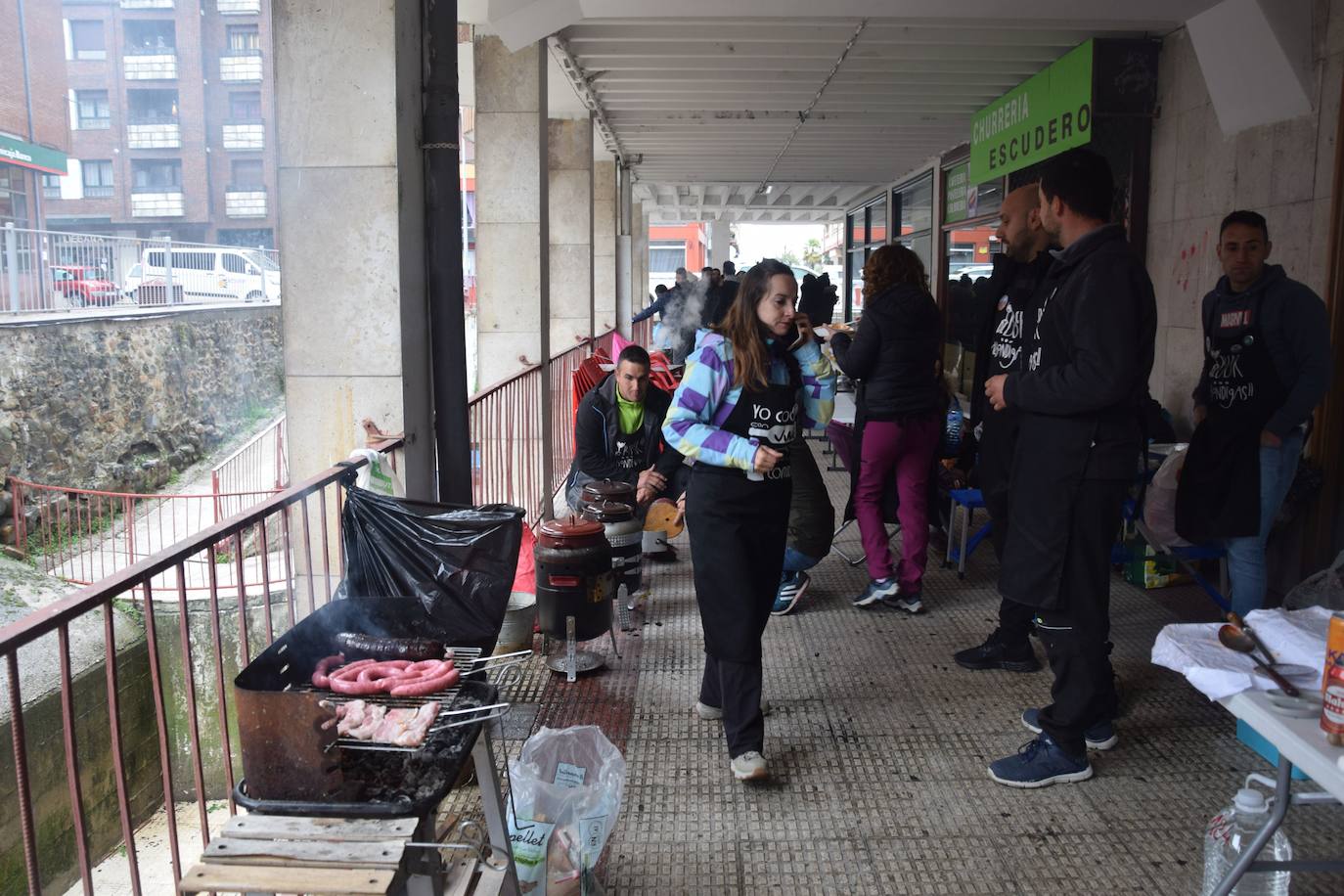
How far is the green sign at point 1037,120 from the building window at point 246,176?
19.0 m

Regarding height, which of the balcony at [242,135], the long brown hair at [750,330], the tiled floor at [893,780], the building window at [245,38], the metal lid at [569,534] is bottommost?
the tiled floor at [893,780]

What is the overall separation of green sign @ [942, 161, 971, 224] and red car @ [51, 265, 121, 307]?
58.8 feet

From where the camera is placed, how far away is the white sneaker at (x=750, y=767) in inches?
138

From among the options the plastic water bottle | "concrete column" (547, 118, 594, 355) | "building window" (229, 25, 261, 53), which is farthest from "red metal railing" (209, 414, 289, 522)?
the plastic water bottle

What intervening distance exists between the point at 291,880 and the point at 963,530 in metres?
4.87

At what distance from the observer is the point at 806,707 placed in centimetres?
423

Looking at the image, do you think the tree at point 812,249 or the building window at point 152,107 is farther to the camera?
the tree at point 812,249

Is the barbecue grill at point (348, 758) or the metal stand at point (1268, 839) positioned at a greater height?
the barbecue grill at point (348, 758)

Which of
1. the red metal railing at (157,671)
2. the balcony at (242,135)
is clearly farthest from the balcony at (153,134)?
the red metal railing at (157,671)

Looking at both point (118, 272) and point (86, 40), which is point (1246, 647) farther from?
point (86, 40)

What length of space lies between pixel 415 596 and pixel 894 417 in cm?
311

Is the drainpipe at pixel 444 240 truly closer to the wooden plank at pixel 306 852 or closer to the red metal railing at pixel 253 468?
the wooden plank at pixel 306 852

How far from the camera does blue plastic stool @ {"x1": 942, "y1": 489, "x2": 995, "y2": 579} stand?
5.87m

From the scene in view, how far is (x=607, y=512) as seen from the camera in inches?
204
